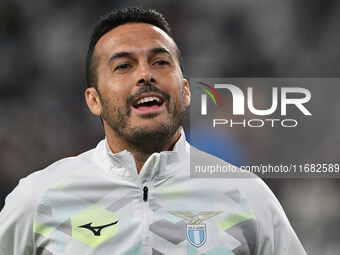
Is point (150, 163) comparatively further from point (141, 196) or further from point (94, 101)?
point (94, 101)

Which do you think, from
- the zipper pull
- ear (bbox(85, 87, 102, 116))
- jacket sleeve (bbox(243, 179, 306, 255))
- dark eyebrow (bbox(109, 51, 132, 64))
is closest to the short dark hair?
ear (bbox(85, 87, 102, 116))

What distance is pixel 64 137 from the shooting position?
14.3 feet

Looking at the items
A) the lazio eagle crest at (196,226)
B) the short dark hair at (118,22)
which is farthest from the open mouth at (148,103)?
the lazio eagle crest at (196,226)

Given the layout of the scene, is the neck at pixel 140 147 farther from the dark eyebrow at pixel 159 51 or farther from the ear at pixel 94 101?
the dark eyebrow at pixel 159 51

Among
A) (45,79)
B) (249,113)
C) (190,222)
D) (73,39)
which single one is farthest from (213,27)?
(190,222)

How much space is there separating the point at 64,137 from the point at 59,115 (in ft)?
0.63

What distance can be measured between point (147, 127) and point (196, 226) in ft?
1.40

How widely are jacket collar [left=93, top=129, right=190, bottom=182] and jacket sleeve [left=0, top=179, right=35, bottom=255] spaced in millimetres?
324

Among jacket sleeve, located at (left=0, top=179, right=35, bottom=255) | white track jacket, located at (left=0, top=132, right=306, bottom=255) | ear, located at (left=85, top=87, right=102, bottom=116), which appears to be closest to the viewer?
white track jacket, located at (left=0, top=132, right=306, bottom=255)

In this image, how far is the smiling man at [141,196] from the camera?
7.08ft

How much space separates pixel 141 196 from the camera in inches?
85.8

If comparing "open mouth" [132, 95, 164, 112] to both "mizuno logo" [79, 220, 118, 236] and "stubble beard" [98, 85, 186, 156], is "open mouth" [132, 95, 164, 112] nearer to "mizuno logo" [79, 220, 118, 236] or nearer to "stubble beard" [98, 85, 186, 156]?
"stubble beard" [98, 85, 186, 156]

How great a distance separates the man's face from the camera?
7.16 ft

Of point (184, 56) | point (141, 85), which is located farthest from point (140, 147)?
point (184, 56)
